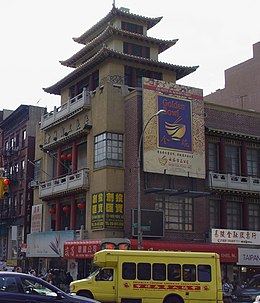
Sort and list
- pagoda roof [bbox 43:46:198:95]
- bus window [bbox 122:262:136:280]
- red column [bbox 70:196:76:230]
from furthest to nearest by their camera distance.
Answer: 1. pagoda roof [bbox 43:46:198:95]
2. red column [bbox 70:196:76:230]
3. bus window [bbox 122:262:136:280]

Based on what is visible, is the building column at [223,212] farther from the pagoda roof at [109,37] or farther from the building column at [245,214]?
the pagoda roof at [109,37]

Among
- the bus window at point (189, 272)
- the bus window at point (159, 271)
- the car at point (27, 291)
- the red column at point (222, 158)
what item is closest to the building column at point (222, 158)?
the red column at point (222, 158)

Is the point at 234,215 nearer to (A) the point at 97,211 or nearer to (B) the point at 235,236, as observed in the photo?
(B) the point at 235,236

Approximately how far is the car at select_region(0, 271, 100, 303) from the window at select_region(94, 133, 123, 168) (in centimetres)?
2391

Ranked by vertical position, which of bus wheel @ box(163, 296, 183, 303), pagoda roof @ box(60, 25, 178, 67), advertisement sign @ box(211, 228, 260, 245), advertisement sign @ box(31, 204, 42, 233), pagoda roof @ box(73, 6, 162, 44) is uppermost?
pagoda roof @ box(73, 6, 162, 44)

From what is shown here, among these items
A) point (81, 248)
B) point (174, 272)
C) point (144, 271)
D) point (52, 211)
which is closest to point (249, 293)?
point (174, 272)

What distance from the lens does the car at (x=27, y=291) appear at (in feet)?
49.3

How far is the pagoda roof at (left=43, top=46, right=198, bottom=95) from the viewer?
45.0 metres

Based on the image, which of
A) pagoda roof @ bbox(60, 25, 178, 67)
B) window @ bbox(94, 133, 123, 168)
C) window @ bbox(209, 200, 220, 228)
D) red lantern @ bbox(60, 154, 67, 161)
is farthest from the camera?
pagoda roof @ bbox(60, 25, 178, 67)

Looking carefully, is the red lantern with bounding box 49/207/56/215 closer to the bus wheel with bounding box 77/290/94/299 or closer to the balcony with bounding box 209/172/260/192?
the balcony with bounding box 209/172/260/192

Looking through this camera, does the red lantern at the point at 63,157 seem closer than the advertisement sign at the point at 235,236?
No

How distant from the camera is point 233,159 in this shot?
4416 cm

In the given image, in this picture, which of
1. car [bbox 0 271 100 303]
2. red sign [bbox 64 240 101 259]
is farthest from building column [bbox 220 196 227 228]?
car [bbox 0 271 100 303]

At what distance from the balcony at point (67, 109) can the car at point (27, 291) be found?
92.4 ft
